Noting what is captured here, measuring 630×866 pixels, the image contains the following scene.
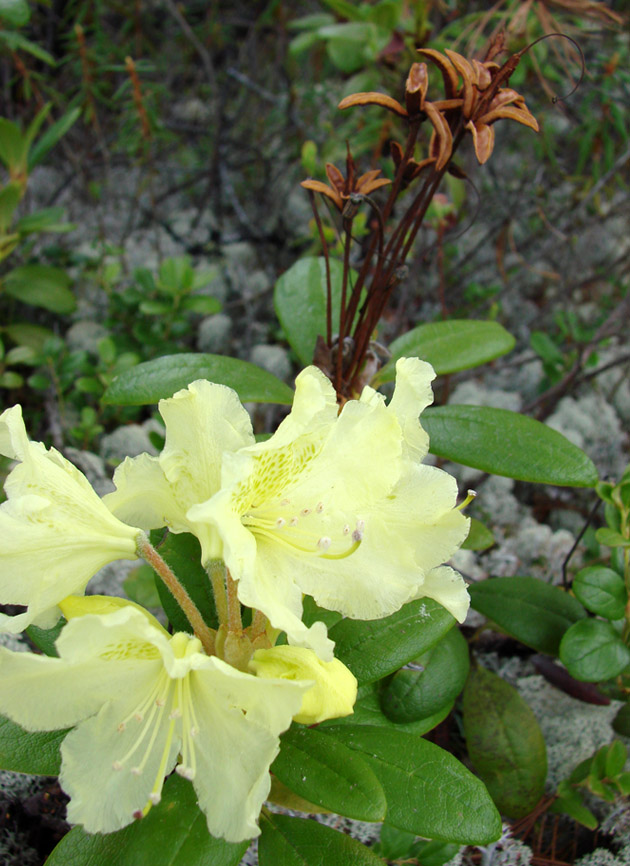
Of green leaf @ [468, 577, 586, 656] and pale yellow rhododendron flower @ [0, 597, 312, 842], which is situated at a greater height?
pale yellow rhododendron flower @ [0, 597, 312, 842]

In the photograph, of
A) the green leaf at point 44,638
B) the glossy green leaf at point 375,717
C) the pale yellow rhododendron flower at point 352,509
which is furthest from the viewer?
the glossy green leaf at point 375,717

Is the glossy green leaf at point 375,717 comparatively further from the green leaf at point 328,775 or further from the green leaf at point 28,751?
the green leaf at point 28,751

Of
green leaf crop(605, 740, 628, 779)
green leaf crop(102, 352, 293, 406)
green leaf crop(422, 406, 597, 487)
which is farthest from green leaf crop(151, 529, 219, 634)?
green leaf crop(605, 740, 628, 779)

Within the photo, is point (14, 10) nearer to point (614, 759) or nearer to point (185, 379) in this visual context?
point (185, 379)

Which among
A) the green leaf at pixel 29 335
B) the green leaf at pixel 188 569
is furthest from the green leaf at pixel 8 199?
the green leaf at pixel 188 569

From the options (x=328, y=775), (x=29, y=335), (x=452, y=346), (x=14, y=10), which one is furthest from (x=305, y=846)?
(x=14, y=10)

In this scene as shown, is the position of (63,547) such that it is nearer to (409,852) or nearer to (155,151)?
(409,852)

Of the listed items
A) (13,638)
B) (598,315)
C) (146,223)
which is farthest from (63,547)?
(598,315)

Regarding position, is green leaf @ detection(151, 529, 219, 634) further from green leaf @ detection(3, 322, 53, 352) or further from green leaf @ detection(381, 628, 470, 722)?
green leaf @ detection(3, 322, 53, 352)
